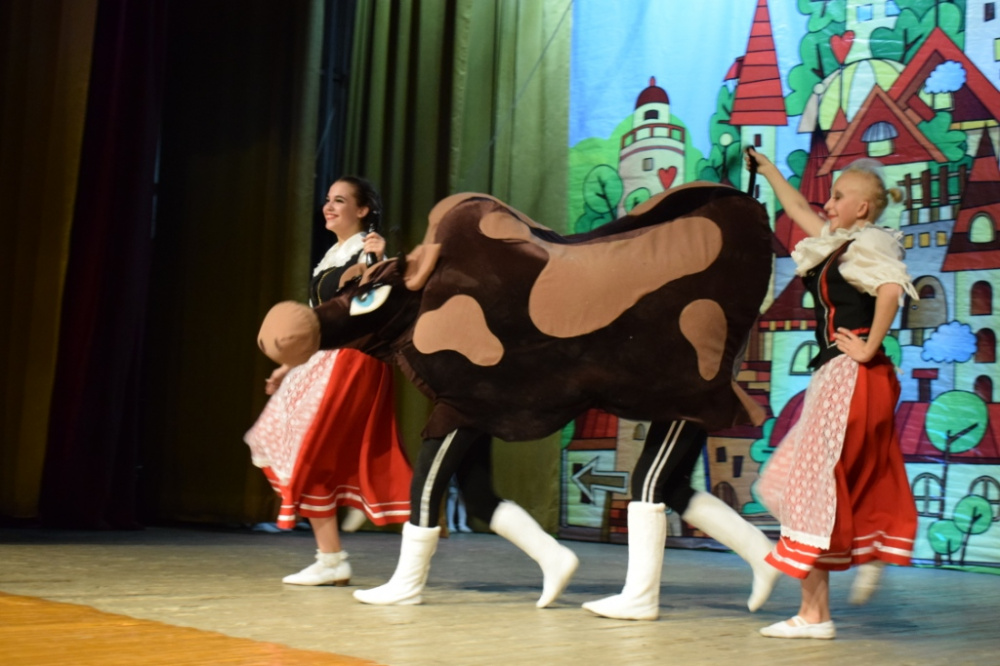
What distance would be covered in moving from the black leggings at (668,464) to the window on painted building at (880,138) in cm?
235

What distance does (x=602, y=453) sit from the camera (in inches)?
199

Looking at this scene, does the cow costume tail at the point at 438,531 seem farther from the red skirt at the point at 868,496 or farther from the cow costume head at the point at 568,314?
the red skirt at the point at 868,496

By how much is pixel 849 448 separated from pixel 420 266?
105cm

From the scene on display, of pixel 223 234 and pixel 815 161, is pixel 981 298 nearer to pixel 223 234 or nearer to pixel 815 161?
pixel 815 161

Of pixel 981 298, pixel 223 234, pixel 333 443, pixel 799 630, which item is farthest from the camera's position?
pixel 223 234

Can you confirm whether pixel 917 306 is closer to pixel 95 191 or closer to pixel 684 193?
pixel 684 193

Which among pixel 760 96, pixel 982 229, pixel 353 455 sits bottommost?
pixel 353 455

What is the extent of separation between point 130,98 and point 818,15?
2874 millimetres

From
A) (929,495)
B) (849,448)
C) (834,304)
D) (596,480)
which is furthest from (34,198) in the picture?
(929,495)

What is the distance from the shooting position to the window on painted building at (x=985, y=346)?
4309 millimetres

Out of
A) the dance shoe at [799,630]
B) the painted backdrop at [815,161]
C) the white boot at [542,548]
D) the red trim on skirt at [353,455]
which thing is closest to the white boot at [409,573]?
the white boot at [542,548]

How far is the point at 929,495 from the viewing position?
4.35 metres

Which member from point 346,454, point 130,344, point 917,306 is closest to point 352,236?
point 346,454

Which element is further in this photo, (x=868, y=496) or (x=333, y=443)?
(x=333, y=443)
